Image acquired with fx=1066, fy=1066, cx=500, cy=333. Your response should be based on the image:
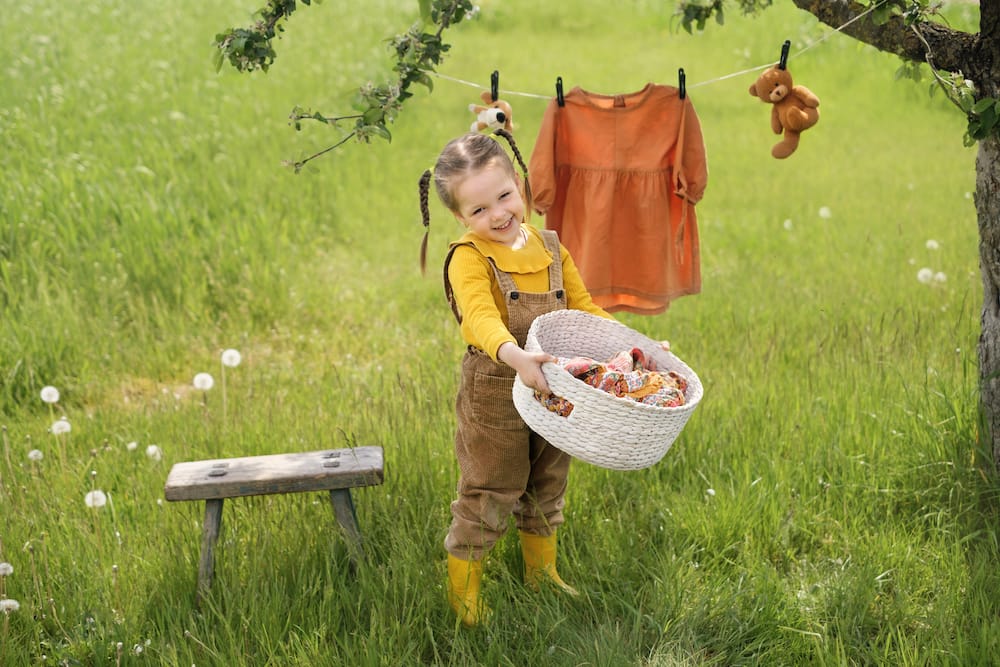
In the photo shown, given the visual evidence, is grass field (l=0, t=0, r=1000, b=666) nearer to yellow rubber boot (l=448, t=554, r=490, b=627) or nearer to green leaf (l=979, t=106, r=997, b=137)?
yellow rubber boot (l=448, t=554, r=490, b=627)

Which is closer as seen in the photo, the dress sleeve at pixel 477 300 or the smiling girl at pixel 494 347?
the dress sleeve at pixel 477 300

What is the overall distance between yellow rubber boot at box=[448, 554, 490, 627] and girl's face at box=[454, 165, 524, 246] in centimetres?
94

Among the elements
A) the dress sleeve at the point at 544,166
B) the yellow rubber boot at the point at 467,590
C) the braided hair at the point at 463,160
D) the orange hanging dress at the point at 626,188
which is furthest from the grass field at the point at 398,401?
the braided hair at the point at 463,160

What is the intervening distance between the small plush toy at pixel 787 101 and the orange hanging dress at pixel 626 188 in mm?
247

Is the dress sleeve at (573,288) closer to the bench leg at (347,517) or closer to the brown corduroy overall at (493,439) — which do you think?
the brown corduroy overall at (493,439)

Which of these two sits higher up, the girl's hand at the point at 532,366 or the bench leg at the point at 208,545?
the girl's hand at the point at 532,366

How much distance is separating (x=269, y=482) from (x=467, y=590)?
65 centimetres

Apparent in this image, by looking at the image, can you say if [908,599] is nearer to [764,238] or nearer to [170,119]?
[764,238]

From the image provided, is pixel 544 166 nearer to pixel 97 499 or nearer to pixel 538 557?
pixel 538 557

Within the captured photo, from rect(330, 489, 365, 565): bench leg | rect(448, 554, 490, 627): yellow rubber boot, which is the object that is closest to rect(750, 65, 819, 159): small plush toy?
rect(448, 554, 490, 627): yellow rubber boot

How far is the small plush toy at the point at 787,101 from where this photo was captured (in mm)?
3320

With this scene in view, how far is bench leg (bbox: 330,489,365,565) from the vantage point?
3.21m

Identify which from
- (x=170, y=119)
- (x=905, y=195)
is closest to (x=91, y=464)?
(x=170, y=119)

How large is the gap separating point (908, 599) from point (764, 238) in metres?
4.11
